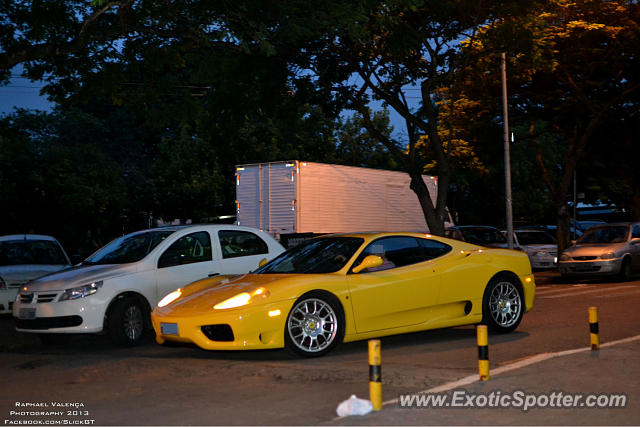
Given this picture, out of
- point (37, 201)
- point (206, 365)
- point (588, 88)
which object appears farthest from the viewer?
point (37, 201)

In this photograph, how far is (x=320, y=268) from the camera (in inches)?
392

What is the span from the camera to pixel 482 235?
1134 inches

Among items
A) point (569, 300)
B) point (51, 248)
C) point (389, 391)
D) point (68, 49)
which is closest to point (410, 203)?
point (569, 300)

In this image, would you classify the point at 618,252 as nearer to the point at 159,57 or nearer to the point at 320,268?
the point at 159,57

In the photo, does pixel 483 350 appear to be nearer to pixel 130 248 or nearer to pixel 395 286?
pixel 395 286

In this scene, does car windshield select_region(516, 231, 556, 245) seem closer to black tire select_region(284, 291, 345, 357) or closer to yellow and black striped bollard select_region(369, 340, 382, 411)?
black tire select_region(284, 291, 345, 357)

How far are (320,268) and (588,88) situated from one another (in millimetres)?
22138

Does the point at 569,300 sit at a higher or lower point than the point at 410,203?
lower

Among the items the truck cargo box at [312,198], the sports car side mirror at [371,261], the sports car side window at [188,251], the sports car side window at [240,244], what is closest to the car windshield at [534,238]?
the truck cargo box at [312,198]

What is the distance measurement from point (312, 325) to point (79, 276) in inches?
142

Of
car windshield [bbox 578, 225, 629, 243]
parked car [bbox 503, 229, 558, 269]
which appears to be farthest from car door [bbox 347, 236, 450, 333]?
parked car [bbox 503, 229, 558, 269]

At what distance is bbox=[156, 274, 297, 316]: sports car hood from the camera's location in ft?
30.4

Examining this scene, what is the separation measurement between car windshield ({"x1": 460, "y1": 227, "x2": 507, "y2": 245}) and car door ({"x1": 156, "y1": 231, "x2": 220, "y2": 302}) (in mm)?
16919
